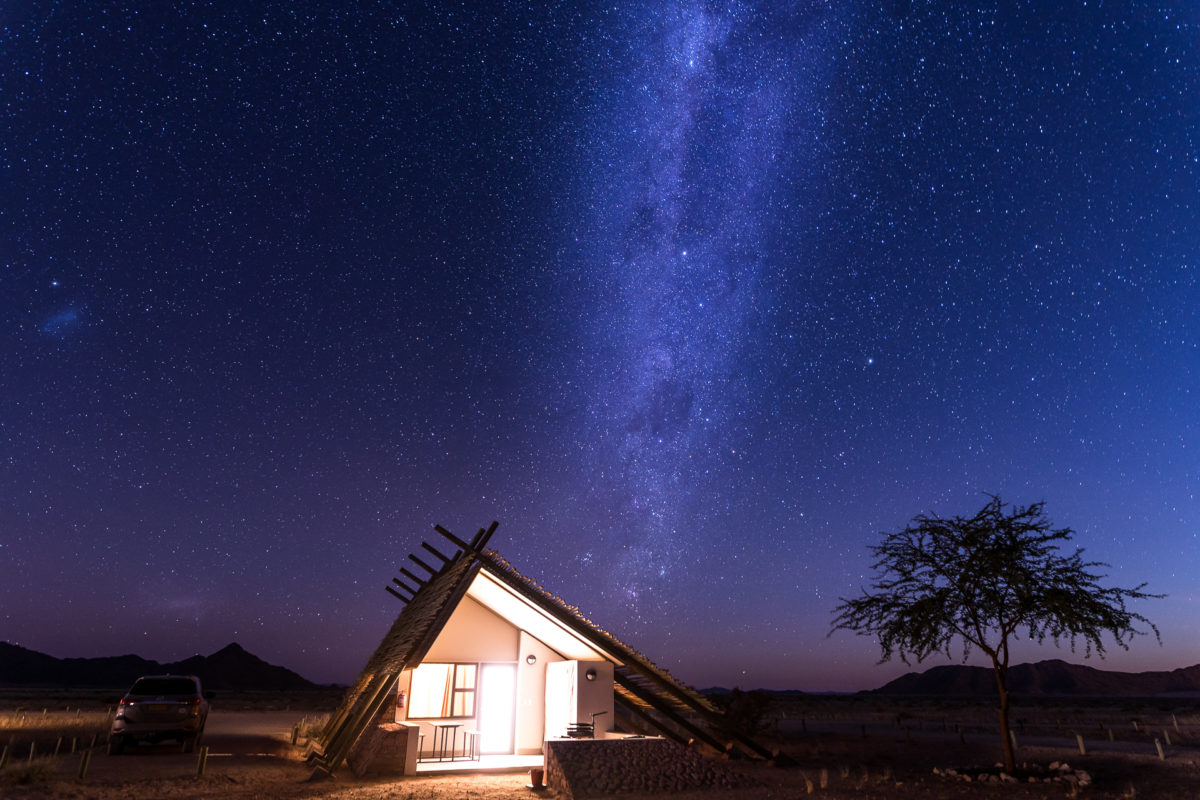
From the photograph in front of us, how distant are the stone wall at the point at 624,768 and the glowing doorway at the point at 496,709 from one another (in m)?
4.75

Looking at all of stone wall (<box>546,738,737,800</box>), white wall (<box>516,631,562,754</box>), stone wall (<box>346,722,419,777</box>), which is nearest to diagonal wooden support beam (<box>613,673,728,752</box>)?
white wall (<box>516,631,562,754</box>)

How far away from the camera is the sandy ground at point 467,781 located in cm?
1111

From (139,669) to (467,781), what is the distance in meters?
203

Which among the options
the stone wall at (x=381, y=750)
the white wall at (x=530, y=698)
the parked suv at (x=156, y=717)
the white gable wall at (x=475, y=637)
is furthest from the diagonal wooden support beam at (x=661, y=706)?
the parked suv at (x=156, y=717)

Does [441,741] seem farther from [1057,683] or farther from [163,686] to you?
[1057,683]

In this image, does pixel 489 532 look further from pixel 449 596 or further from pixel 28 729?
pixel 28 729

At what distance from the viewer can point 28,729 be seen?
2139 cm

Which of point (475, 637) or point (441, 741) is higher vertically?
point (475, 637)

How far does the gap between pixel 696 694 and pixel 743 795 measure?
3.40 metres

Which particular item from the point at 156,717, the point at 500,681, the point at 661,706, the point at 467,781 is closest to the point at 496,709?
the point at 500,681

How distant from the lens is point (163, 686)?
53.3ft

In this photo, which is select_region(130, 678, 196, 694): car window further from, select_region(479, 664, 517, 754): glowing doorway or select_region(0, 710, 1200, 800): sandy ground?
select_region(479, 664, 517, 754): glowing doorway

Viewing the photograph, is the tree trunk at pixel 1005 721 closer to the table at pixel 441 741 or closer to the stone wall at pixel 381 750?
the table at pixel 441 741

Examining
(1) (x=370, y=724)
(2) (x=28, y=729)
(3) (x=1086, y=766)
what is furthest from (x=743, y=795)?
(2) (x=28, y=729)
